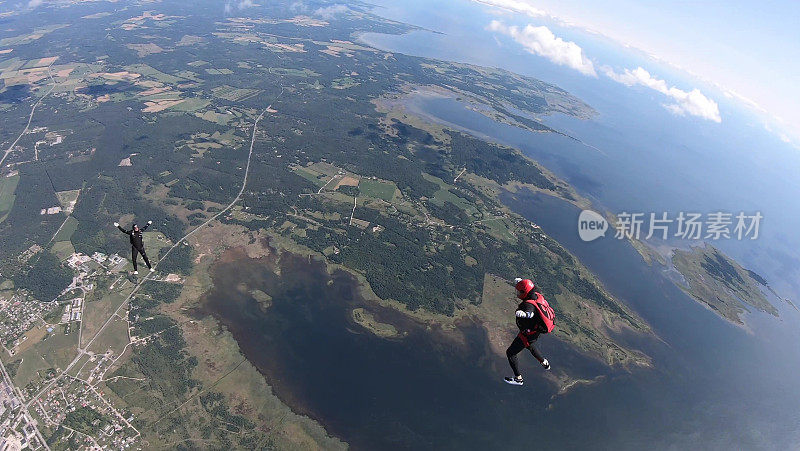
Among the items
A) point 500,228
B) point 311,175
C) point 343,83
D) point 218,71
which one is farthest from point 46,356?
point 343,83

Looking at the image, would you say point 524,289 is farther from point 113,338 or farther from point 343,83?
point 343,83

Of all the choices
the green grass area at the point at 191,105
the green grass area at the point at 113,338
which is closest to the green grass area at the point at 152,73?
the green grass area at the point at 191,105

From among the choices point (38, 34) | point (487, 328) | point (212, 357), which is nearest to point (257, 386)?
point (212, 357)

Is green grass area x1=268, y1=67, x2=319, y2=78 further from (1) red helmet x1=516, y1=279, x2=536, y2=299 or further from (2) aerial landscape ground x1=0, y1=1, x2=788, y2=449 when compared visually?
(1) red helmet x1=516, y1=279, x2=536, y2=299

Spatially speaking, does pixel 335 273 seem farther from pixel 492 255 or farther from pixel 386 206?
pixel 492 255

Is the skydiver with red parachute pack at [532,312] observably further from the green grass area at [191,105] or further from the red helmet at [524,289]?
the green grass area at [191,105]

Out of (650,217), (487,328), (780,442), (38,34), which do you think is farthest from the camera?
(38,34)
